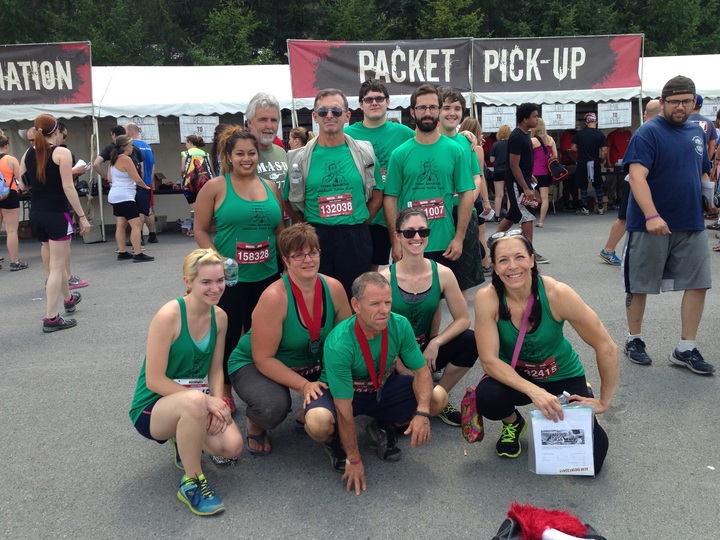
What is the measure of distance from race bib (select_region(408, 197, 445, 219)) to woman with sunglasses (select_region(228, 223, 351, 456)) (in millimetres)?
1016

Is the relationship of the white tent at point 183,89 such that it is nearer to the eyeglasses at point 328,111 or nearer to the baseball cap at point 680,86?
the eyeglasses at point 328,111

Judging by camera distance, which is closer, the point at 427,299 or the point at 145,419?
the point at 145,419

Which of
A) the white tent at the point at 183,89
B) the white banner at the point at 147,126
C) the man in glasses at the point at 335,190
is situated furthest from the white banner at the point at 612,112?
the man in glasses at the point at 335,190

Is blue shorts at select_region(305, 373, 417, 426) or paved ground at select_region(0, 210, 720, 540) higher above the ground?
blue shorts at select_region(305, 373, 417, 426)

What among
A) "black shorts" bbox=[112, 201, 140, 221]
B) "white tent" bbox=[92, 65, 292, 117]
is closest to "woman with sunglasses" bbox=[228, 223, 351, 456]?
"black shorts" bbox=[112, 201, 140, 221]

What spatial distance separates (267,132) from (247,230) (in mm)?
671

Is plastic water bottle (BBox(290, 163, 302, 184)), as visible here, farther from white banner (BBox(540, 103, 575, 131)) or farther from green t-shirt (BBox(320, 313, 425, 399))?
white banner (BBox(540, 103, 575, 131))

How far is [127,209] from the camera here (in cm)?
877

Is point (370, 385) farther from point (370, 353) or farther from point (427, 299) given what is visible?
point (427, 299)

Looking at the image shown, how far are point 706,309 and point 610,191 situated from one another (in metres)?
7.79

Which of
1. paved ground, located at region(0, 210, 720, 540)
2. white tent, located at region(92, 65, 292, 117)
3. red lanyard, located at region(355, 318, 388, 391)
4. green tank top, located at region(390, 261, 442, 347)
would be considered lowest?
paved ground, located at region(0, 210, 720, 540)

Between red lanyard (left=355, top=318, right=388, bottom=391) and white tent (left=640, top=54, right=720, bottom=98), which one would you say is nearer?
red lanyard (left=355, top=318, right=388, bottom=391)

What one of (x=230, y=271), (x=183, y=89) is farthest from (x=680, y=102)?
(x=183, y=89)

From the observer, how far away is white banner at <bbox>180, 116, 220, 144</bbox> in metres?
10.6
